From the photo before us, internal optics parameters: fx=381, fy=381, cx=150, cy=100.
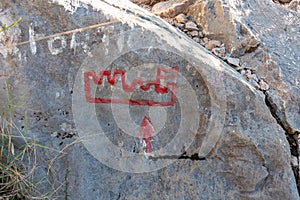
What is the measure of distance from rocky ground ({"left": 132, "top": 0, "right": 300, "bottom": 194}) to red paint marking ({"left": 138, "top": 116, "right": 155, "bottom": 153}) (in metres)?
0.54

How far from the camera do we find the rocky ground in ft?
5.73

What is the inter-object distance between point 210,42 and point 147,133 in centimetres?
65

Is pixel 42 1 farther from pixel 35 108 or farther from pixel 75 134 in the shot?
pixel 75 134

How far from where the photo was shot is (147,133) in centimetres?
169

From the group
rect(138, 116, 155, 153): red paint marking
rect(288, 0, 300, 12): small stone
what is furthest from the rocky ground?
rect(288, 0, 300, 12): small stone

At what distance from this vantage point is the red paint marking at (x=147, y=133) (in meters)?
1.68

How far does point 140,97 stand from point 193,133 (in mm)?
282

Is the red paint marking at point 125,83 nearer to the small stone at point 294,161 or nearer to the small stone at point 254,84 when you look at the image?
the small stone at point 254,84

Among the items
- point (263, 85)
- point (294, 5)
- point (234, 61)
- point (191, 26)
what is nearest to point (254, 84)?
point (263, 85)

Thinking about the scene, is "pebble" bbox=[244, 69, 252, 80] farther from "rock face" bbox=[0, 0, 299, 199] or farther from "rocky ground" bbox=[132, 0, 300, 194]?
"rock face" bbox=[0, 0, 299, 199]

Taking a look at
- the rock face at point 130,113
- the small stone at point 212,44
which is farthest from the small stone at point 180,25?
the rock face at point 130,113

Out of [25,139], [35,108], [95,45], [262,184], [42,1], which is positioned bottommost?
[262,184]

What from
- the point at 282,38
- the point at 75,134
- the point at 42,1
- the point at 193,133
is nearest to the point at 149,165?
the point at 193,133

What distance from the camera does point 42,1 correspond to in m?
1.62
